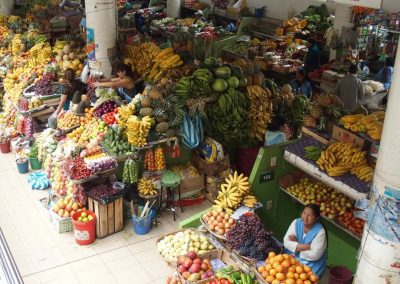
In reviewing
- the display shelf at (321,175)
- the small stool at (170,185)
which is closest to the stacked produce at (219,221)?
the display shelf at (321,175)

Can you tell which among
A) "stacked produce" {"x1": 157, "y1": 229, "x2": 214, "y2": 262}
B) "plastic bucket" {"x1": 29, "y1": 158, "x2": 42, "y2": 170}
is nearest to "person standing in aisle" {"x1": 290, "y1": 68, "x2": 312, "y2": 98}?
"stacked produce" {"x1": 157, "y1": 229, "x2": 214, "y2": 262}

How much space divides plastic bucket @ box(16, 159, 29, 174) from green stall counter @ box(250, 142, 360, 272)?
450 cm

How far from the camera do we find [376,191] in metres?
3.98

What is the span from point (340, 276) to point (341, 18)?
8603 millimetres

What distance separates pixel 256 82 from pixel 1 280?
4855 millimetres

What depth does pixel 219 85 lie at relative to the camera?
727 centimetres

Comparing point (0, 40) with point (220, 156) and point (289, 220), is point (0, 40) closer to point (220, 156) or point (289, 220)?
point (220, 156)

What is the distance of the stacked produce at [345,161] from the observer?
5.38 meters

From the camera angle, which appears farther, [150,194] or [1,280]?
[150,194]

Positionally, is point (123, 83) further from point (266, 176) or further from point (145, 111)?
point (266, 176)

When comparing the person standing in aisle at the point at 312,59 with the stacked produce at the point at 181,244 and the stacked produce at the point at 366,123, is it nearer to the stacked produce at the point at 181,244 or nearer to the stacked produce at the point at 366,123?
the stacked produce at the point at 366,123

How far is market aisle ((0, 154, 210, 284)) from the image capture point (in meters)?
6.02

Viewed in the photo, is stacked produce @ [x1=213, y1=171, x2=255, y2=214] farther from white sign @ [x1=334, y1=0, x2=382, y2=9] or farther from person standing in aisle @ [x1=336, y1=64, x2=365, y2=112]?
person standing in aisle @ [x1=336, y1=64, x2=365, y2=112]

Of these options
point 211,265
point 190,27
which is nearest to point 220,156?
point 211,265
